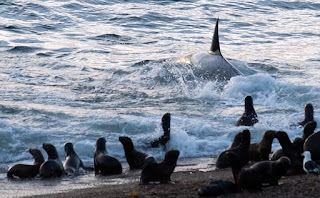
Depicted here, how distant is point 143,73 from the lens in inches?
734

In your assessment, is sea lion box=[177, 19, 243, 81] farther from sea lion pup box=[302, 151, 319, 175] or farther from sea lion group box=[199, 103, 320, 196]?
sea lion pup box=[302, 151, 319, 175]

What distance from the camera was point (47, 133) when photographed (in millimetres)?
12508

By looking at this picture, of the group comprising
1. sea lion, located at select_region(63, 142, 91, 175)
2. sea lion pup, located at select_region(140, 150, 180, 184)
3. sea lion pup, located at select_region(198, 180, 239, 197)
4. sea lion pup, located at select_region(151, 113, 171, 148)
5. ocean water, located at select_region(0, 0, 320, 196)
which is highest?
sea lion pup, located at select_region(198, 180, 239, 197)

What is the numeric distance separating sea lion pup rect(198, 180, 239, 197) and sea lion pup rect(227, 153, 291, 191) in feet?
0.39

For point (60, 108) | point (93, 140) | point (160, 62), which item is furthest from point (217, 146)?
point (160, 62)

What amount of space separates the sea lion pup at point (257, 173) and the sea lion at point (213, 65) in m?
9.35

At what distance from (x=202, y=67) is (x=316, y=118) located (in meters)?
4.44

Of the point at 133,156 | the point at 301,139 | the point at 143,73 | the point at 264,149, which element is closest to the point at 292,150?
the point at 301,139

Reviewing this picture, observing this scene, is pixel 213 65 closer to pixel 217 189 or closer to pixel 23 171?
pixel 23 171

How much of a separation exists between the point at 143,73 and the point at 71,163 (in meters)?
8.64

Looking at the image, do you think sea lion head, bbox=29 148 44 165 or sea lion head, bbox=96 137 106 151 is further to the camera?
sea lion head, bbox=96 137 106 151

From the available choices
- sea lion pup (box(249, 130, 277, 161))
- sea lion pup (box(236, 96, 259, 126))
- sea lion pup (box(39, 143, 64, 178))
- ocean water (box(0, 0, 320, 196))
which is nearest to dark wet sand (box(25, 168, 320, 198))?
sea lion pup (box(249, 130, 277, 161))

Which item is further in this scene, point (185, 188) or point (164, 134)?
point (164, 134)

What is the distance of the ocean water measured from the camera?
1269 centimetres
